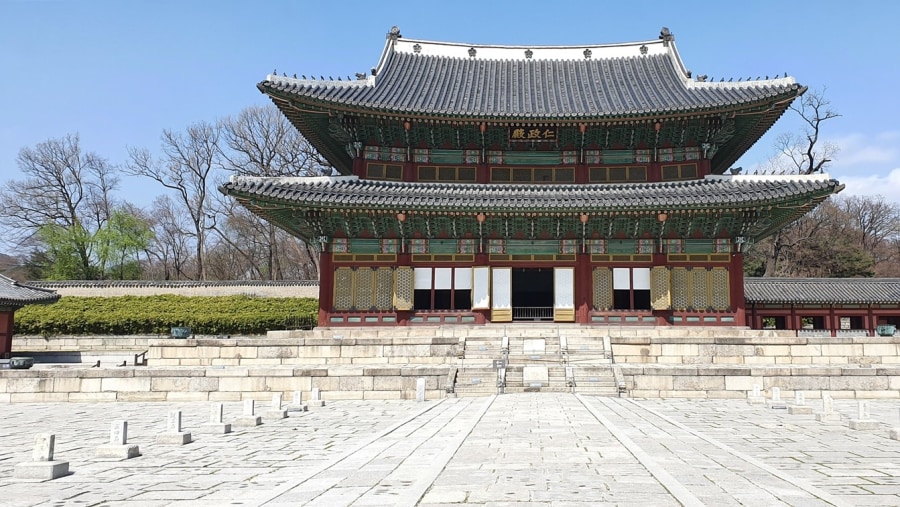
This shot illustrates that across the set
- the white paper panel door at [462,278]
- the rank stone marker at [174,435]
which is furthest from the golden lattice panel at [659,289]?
the rank stone marker at [174,435]

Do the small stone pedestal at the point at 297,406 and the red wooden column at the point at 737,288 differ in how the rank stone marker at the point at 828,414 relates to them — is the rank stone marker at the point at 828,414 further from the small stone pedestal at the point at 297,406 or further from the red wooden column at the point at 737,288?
the red wooden column at the point at 737,288

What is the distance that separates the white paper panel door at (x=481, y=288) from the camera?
2505cm

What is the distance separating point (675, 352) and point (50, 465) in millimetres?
17713

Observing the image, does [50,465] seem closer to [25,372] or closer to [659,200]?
[25,372]

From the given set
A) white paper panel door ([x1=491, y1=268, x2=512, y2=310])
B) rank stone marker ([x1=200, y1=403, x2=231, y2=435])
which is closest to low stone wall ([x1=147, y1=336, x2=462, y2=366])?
white paper panel door ([x1=491, y1=268, x2=512, y2=310])

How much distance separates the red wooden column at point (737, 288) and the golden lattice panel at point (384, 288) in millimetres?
13810

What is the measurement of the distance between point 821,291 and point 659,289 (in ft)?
47.0

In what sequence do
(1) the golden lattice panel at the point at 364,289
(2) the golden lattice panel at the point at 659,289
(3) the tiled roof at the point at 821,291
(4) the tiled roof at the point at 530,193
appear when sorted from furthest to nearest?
1. (3) the tiled roof at the point at 821,291
2. (1) the golden lattice panel at the point at 364,289
3. (2) the golden lattice panel at the point at 659,289
4. (4) the tiled roof at the point at 530,193

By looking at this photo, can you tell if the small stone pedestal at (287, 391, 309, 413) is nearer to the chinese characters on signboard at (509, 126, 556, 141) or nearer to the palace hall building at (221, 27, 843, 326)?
A: the palace hall building at (221, 27, 843, 326)

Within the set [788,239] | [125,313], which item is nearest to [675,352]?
[125,313]

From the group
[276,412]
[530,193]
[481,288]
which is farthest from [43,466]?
[530,193]

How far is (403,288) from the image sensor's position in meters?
25.0

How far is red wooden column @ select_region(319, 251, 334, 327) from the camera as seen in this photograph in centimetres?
2488

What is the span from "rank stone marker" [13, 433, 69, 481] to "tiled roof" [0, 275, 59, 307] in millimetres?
27594
